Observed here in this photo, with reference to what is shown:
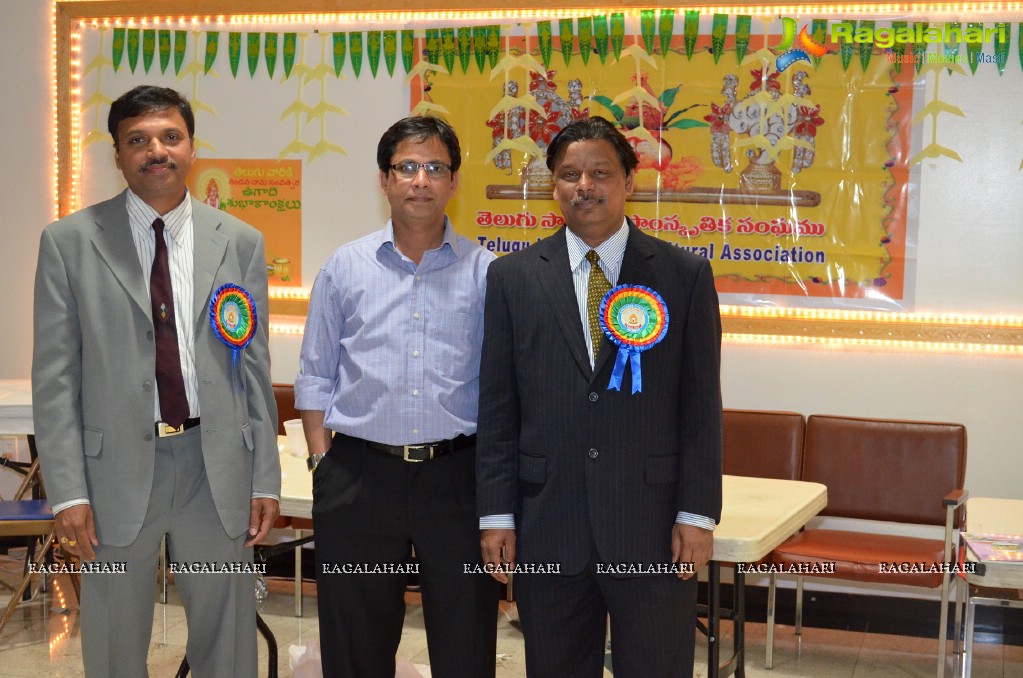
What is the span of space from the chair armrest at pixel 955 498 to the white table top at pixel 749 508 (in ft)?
1.73

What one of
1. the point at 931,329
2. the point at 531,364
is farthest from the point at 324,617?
the point at 931,329

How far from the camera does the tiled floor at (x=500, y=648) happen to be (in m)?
4.16

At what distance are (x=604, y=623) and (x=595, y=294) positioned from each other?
2.49 feet

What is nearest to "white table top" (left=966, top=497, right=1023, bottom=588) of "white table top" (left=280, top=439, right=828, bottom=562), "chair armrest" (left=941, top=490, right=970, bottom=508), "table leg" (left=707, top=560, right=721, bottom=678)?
"chair armrest" (left=941, top=490, right=970, bottom=508)

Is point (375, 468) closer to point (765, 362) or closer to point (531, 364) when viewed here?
point (531, 364)

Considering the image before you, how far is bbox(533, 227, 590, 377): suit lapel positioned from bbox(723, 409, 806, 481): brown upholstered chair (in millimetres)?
2276

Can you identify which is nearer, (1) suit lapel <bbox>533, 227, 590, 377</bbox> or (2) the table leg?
(1) suit lapel <bbox>533, 227, 590, 377</bbox>

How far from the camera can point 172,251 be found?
8.80 feet

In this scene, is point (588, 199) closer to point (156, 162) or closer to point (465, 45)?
point (156, 162)

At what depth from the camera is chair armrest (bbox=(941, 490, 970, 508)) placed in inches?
150

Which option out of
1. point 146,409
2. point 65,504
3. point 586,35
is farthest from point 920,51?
point 65,504

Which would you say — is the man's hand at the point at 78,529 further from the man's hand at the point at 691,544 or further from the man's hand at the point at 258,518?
the man's hand at the point at 691,544

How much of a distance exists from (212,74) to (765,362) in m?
3.03

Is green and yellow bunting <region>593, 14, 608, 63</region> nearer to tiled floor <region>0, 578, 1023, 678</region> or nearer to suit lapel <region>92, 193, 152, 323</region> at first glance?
tiled floor <region>0, 578, 1023, 678</region>
